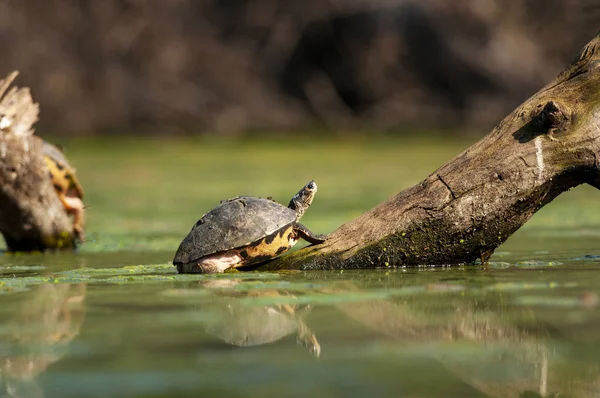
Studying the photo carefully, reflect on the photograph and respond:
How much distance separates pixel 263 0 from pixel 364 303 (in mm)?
14874

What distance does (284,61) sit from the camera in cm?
1808

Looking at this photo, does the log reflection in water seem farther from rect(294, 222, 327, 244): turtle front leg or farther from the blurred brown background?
the blurred brown background

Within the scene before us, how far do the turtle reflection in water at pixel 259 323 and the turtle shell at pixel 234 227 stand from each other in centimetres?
62

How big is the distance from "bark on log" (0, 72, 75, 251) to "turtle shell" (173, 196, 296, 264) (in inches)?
81.0

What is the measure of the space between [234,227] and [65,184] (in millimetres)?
2569

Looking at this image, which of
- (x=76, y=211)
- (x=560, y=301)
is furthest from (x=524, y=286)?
(x=76, y=211)

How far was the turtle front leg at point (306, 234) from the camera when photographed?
5036 millimetres

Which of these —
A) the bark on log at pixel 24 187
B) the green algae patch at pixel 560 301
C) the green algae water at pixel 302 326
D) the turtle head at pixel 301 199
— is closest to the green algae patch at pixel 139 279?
the green algae water at pixel 302 326

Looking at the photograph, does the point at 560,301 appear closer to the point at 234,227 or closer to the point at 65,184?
the point at 234,227

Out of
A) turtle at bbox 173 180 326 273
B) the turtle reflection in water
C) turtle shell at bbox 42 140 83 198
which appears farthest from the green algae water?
turtle shell at bbox 42 140 83 198

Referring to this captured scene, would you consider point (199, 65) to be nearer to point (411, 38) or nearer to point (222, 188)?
point (411, 38)

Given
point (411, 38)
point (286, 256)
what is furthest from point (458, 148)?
point (286, 256)

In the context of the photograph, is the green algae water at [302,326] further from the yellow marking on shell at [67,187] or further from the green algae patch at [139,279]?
the yellow marking on shell at [67,187]

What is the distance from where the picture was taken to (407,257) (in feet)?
16.7
